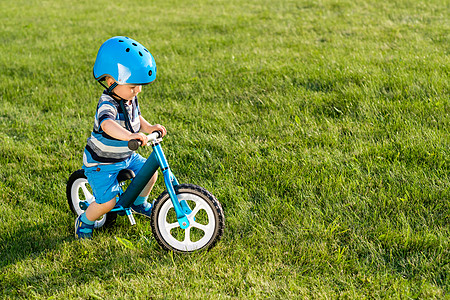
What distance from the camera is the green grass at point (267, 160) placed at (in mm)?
3258

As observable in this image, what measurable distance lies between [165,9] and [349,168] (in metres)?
9.27

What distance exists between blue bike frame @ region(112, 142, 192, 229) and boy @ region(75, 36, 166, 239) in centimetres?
11

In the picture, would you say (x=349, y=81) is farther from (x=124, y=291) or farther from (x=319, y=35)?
(x=124, y=291)

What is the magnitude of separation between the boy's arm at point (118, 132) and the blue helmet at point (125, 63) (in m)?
0.31

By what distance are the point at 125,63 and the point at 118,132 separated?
485 mm

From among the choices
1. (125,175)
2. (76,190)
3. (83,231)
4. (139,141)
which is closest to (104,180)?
(125,175)

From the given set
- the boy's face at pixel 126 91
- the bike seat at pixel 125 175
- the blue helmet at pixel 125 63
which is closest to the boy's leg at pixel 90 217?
the bike seat at pixel 125 175

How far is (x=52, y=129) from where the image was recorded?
5.58 m

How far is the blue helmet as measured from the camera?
3.21 meters

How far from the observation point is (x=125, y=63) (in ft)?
10.5

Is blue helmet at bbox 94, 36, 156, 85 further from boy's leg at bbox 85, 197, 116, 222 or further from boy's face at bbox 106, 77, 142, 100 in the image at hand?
boy's leg at bbox 85, 197, 116, 222

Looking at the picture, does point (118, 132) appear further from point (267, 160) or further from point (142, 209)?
point (267, 160)

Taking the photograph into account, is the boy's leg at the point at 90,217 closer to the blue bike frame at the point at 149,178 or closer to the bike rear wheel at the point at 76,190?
the blue bike frame at the point at 149,178

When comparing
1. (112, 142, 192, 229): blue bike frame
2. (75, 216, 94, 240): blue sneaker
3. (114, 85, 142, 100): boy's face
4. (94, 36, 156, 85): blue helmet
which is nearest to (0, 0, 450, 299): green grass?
(75, 216, 94, 240): blue sneaker
